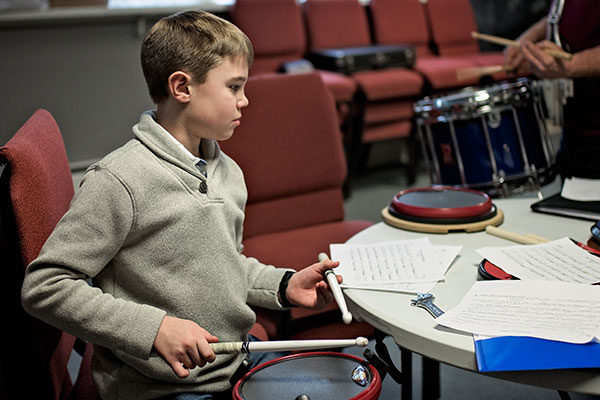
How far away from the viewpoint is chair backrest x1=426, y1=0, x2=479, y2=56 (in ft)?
16.0

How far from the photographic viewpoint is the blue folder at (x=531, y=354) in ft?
2.70

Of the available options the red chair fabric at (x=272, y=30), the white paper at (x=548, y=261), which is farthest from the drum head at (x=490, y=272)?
the red chair fabric at (x=272, y=30)

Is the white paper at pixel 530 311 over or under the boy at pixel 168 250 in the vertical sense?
under

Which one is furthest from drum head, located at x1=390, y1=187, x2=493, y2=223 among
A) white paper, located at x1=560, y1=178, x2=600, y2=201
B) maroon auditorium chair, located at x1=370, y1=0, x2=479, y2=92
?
maroon auditorium chair, located at x1=370, y1=0, x2=479, y2=92

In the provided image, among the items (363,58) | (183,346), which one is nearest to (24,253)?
(183,346)

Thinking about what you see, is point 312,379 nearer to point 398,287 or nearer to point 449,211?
point 398,287

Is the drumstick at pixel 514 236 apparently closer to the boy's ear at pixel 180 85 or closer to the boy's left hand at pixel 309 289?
the boy's left hand at pixel 309 289

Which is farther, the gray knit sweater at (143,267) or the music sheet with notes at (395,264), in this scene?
the music sheet with notes at (395,264)

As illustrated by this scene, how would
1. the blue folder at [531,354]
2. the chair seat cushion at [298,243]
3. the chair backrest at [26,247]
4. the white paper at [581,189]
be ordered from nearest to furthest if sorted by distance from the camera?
the blue folder at [531,354]
the chair backrest at [26,247]
the white paper at [581,189]
the chair seat cushion at [298,243]

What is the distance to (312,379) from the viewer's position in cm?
98

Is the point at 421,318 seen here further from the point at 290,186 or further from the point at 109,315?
the point at 290,186

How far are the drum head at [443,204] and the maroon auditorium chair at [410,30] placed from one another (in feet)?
9.38

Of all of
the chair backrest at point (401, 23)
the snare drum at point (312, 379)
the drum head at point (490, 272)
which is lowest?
the snare drum at point (312, 379)

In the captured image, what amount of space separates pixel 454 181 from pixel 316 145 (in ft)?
1.49
